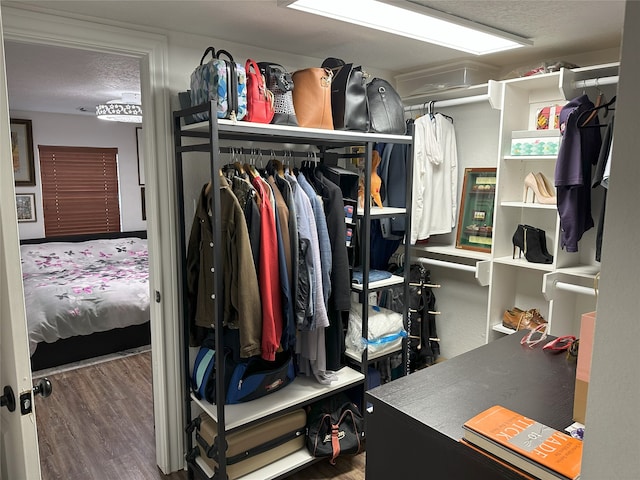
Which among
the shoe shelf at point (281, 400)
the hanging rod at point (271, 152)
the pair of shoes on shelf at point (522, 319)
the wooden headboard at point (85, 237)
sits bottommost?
the shoe shelf at point (281, 400)

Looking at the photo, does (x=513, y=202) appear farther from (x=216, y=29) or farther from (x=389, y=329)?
(x=216, y=29)

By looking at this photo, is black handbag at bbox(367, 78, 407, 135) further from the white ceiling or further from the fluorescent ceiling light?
the fluorescent ceiling light

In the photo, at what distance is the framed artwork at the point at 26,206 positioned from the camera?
5.53 meters

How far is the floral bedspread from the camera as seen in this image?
12.0ft

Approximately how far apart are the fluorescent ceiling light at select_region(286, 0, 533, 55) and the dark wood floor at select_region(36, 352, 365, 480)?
224 cm

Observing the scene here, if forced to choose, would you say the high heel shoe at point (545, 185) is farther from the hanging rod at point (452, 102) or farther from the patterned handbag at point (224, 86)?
the patterned handbag at point (224, 86)

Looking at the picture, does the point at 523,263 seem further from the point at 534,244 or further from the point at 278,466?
the point at 278,466

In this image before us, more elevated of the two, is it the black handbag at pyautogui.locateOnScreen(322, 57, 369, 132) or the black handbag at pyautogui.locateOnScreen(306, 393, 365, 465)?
the black handbag at pyautogui.locateOnScreen(322, 57, 369, 132)

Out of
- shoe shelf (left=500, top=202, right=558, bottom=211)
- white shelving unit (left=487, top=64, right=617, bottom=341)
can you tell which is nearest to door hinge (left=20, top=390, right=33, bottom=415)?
white shelving unit (left=487, top=64, right=617, bottom=341)

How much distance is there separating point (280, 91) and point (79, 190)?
4749 mm

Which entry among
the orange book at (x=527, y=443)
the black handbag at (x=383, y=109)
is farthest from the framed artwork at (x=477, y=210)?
the orange book at (x=527, y=443)

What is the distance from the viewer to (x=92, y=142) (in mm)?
6000

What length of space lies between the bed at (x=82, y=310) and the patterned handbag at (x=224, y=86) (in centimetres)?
249

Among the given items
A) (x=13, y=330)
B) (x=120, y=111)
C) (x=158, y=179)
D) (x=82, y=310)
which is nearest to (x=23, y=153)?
(x=120, y=111)
